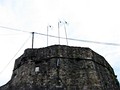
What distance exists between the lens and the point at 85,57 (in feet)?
42.4

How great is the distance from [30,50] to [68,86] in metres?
3.70

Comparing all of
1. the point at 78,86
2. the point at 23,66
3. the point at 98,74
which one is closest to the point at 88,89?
the point at 78,86

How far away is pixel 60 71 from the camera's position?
39.5ft

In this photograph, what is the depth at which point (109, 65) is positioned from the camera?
49.5 ft

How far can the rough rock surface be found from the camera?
1158cm

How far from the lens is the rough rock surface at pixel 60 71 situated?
1158cm

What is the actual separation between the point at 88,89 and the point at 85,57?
2.37 metres

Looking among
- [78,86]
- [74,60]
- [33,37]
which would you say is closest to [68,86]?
[78,86]

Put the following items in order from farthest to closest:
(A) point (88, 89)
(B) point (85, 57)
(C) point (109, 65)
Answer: (C) point (109, 65) < (B) point (85, 57) < (A) point (88, 89)

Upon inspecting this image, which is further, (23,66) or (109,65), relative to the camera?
(109,65)

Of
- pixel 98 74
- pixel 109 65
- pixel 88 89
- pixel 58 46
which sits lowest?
pixel 88 89

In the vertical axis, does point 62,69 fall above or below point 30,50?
below

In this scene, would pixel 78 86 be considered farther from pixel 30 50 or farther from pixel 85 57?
pixel 30 50

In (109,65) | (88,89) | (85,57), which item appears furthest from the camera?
(109,65)
